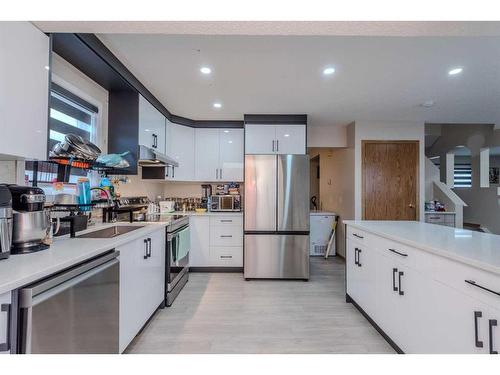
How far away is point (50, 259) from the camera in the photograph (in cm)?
115

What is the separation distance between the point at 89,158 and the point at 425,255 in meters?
2.53

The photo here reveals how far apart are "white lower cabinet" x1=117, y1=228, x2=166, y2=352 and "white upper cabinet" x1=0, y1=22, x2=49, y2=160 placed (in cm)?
81

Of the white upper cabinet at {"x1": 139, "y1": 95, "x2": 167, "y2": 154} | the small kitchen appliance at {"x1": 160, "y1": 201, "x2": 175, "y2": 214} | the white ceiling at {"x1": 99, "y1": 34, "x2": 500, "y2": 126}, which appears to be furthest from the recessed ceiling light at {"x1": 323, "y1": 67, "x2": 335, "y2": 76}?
the small kitchen appliance at {"x1": 160, "y1": 201, "x2": 175, "y2": 214}

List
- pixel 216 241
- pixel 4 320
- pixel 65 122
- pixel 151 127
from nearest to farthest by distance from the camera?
pixel 4 320 < pixel 65 122 < pixel 151 127 < pixel 216 241

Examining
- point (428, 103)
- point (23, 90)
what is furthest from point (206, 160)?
point (428, 103)

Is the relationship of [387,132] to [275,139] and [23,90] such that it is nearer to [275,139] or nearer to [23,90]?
[275,139]

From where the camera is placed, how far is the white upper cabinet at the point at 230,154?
13.3 ft

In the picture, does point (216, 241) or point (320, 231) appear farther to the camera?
point (320, 231)

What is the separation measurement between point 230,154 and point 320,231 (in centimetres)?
229

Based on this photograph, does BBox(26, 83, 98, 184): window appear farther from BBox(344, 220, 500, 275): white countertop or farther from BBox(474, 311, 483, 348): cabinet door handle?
BBox(474, 311, 483, 348): cabinet door handle

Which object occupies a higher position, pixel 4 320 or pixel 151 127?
pixel 151 127

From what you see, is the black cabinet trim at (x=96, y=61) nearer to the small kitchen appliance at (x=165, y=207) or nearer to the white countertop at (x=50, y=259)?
the white countertop at (x=50, y=259)
